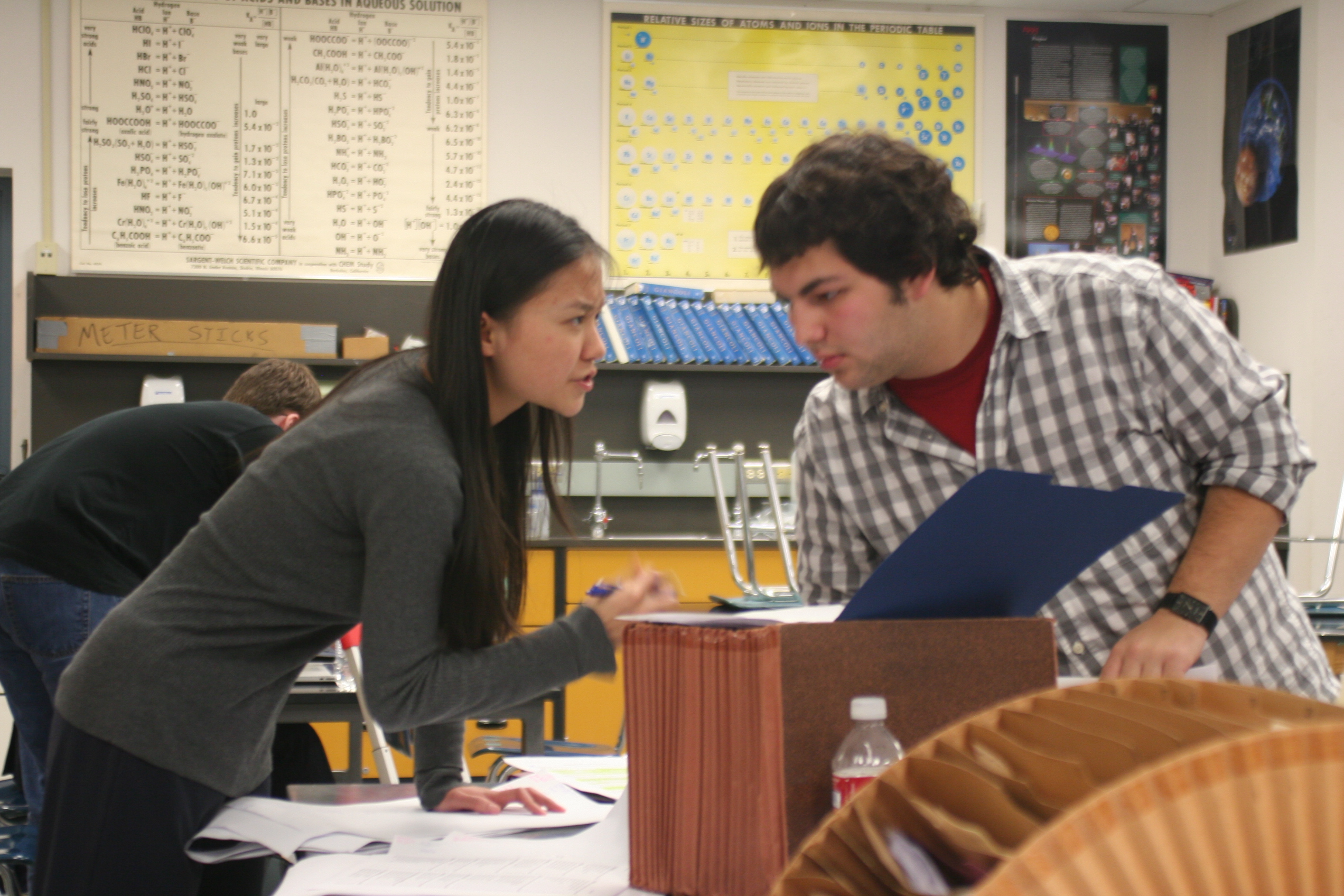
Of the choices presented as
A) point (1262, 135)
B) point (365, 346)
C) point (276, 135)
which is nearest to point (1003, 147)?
point (1262, 135)

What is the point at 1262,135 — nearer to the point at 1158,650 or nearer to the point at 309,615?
the point at 1158,650

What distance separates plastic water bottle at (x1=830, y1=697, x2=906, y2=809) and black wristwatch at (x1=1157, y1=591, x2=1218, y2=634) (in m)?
0.47

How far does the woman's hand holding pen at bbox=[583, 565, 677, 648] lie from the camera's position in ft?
3.08

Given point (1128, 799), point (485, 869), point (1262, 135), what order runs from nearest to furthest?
1. point (1128, 799)
2. point (485, 869)
3. point (1262, 135)

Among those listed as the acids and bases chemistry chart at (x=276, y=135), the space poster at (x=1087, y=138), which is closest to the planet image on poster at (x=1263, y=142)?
the space poster at (x=1087, y=138)

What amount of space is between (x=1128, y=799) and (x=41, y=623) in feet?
7.72

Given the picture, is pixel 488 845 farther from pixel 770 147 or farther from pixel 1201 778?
pixel 770 147

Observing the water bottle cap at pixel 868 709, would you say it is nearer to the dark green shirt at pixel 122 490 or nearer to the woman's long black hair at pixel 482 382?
the woman's long black hair at pixel 482 382

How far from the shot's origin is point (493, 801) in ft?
3.34

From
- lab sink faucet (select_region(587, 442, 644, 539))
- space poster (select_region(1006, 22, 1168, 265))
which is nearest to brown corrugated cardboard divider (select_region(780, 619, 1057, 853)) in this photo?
lab sink faucet (select_region(587, 442, 644, 539))

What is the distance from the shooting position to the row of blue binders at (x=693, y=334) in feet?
14.5

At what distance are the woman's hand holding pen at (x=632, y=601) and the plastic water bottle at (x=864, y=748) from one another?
10.3 inches

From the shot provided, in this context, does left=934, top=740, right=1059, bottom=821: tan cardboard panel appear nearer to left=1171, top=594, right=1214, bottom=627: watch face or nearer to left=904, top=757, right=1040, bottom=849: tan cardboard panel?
left=904, top=757, right=1040, bottom=849: tan cardboard panel

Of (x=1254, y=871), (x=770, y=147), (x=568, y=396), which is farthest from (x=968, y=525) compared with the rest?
(x=770, y=147)
